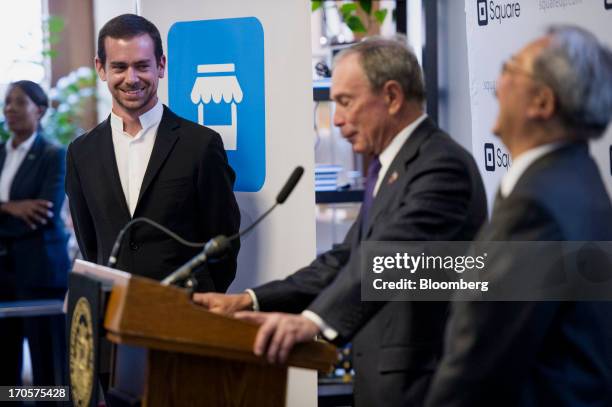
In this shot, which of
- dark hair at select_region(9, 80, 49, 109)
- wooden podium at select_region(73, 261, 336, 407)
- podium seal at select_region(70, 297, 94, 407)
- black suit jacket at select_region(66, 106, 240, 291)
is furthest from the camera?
dark hair at select_region(9, 80, 49, 109)

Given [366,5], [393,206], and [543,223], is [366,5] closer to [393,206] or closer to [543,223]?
[393,206]

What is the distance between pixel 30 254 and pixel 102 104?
2.36m

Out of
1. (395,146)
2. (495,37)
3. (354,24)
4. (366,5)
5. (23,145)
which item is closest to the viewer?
(395,146)

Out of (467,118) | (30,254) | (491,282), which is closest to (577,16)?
(491,282)

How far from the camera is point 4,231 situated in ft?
16.5

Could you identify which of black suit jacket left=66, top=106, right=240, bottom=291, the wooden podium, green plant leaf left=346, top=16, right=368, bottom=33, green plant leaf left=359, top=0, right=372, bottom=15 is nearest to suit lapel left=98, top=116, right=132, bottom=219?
black suit jacket left=66, top=106, right=240, bottom=291

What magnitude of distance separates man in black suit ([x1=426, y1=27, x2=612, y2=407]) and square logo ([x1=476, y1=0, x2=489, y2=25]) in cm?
189

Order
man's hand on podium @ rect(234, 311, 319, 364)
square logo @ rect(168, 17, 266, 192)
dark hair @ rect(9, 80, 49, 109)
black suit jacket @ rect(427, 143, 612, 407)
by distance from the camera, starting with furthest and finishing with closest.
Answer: dark hair @ rect(9, 80, 49, 109) < square logo @ rect(168, 17, 266, 192) < man's hand on podium @ rect(234, 311, 319, 364) < black suit jacket @ rect(427, 143, 612, 407)

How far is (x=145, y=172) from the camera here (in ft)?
11.1

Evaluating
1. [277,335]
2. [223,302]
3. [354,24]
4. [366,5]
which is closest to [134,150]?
[223,302]

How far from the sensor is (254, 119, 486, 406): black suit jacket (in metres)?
2.29

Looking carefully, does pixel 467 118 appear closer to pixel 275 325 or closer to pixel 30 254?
pixel 30 254

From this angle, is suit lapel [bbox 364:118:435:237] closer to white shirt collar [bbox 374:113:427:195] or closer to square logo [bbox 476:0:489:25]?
white shirt collar [bbox 374:113:427:195]

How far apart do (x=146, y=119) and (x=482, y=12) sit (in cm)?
126
